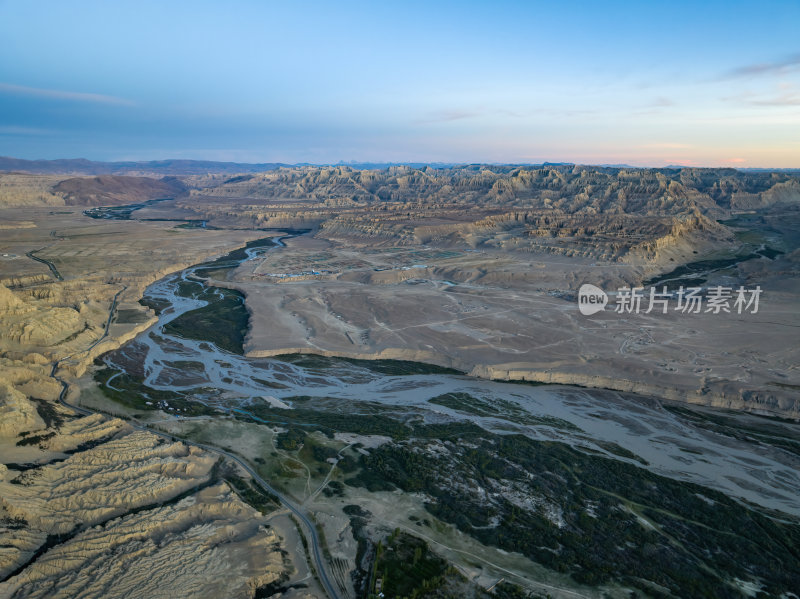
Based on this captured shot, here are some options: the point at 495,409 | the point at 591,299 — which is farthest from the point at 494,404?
the point at 591,299

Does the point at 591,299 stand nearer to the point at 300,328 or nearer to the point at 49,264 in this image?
the point at 300,328

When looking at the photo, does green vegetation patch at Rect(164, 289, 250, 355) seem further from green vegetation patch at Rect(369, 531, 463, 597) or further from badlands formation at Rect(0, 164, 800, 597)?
green vegetation patch at Rect(369, 531, 463, 597)

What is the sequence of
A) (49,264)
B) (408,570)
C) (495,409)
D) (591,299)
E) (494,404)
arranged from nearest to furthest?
(408,570) → (495,409) → (494,404) → (591,299) → (49,264)

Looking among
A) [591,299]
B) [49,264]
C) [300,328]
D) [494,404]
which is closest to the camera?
[494,404]

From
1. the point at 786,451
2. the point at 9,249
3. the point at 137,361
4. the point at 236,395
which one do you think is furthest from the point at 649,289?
the point at 9,249

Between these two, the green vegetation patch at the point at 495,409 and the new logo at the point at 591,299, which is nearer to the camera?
the green vegetation patch at the point at 495,409

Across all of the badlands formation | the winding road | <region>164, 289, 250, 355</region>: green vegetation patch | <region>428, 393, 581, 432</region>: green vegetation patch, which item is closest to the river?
<region>428, 393, 581, 432</region>: green vegetation patch

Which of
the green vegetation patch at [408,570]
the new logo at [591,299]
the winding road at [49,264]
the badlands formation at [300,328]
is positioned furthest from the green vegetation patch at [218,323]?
the new logo at [591,299]

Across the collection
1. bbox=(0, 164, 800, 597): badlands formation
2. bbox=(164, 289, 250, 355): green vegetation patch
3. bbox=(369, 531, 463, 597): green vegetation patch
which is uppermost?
bbox=(0, 164, 800, 597): badlands formation

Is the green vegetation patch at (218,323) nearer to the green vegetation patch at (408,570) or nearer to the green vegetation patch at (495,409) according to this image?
the green vegetation patch at (495,409)
